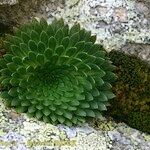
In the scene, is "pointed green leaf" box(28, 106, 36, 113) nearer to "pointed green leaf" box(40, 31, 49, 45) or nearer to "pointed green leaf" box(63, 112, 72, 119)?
"pointed green leaf" box(63, 112, 72, 119)

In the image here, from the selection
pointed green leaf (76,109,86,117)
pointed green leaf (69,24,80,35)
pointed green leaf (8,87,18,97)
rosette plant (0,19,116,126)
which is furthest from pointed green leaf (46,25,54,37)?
pointed green leaf (76,109,86,117)

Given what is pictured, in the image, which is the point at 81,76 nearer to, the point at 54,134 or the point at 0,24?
the point at 54,134

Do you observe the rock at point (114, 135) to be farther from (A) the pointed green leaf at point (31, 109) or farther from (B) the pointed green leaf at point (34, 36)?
(B) the pointed green leaf at point (34, 36)

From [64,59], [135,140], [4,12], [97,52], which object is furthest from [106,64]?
[4,12]

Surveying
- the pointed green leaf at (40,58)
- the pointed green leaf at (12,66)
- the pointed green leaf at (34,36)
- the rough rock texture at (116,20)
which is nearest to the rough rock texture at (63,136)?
the pointed green leaf at (12,66)

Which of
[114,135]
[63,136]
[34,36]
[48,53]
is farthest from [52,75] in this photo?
[114,135]

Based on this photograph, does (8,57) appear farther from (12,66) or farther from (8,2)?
(8,2)
